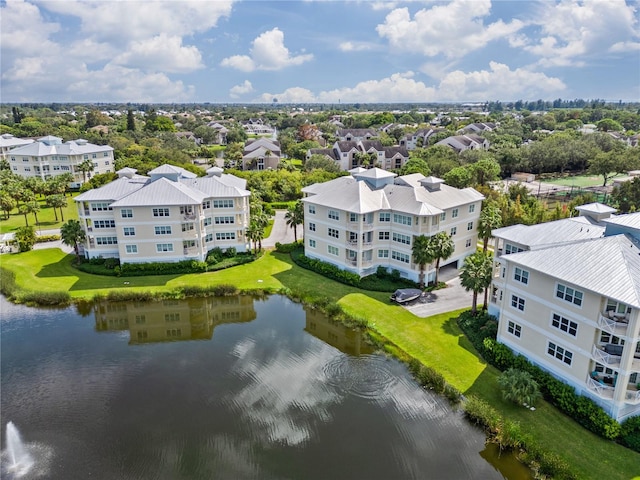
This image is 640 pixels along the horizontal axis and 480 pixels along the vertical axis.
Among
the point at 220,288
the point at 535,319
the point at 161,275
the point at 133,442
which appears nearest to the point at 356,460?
the point at 133,442

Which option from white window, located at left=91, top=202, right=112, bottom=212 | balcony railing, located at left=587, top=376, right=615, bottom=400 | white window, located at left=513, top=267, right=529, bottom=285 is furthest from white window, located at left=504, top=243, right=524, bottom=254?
white window, located at left=91, top=202, right=112, bottom=212

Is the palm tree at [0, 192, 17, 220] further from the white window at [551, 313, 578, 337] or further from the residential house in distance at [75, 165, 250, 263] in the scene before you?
the white window at [551, 313, 578, 337]

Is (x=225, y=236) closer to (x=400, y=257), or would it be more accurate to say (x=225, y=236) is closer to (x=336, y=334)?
(x=400, y=257)

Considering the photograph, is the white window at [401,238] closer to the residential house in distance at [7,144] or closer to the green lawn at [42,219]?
Result: the green lawn at [42,219]

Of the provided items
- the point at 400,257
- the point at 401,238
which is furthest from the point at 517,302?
the point at 400,257

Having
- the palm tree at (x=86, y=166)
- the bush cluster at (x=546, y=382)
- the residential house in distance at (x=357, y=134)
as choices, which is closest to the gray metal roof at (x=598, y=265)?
the bush cluster at (x=546, y=382)

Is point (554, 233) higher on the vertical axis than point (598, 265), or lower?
higher
